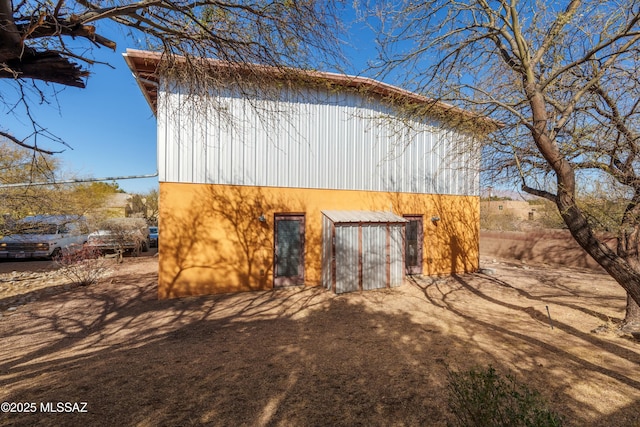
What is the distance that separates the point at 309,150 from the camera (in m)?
8.31

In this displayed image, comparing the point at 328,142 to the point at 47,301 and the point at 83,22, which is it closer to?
the point at 83,22

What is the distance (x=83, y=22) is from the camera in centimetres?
221

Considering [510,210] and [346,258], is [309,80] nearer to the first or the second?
[346,258]

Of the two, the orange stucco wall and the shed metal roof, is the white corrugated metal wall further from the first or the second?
the shed metal roof

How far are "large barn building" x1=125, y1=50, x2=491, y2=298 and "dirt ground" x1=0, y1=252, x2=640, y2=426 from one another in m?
0.76

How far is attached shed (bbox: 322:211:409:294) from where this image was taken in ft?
24.8

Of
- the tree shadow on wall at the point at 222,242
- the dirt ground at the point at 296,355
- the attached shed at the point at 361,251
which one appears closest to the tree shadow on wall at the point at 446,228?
the attached shed at the point at 361,251

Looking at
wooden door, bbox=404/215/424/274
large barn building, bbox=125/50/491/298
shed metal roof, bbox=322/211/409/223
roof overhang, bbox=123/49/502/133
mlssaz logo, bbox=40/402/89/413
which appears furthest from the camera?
wooden door, bbox=404/215/424/274

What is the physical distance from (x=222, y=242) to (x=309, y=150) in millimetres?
3788

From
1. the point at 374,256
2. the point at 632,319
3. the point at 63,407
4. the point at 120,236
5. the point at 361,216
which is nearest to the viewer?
the point at 63,407

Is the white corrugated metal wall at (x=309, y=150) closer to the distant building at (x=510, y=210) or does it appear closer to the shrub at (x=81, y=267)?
the shrub at (x=81, y=267)

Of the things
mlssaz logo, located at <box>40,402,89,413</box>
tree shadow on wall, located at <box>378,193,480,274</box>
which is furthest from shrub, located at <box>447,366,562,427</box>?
tree shadow on wall, located at <box>378,193,480,274</box>

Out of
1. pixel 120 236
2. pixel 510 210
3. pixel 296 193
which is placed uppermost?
pixel 296 193

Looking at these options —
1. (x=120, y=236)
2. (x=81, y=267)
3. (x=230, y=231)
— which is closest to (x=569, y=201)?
(x=230, y=231)
